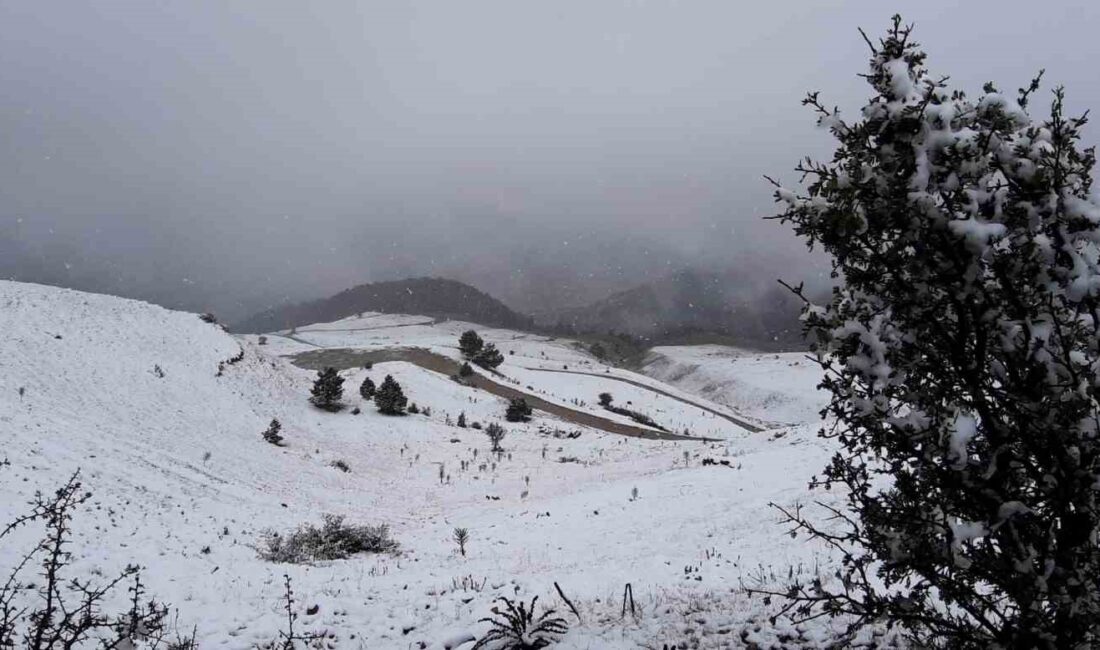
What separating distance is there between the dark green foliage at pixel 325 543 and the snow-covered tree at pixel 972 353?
37.4 feet

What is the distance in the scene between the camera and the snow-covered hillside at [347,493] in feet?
27.2

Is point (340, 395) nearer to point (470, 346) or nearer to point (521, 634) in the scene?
point (470, 346)

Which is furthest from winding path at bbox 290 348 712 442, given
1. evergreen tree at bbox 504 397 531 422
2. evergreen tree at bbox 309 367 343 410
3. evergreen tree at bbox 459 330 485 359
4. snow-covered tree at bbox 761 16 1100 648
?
snow-covered tree at bbox 761 16 1100 648

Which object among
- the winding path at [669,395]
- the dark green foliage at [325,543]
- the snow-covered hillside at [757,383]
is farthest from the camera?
the snow-covered hillside at [757,383]

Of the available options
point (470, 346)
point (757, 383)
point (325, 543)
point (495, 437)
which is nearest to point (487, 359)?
point (470, 346)

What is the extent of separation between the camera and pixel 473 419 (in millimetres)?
36062

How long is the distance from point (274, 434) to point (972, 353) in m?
25.3

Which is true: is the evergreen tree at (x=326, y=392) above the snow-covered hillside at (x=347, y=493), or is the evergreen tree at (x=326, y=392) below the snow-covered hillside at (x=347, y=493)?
above

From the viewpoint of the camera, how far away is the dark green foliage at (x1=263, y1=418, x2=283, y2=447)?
939 inches

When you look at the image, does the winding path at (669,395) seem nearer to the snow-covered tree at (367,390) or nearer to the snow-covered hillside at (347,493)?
the snow-covered hillside at (347,493)

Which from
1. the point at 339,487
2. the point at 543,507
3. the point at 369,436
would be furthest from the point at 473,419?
the point at 543,507

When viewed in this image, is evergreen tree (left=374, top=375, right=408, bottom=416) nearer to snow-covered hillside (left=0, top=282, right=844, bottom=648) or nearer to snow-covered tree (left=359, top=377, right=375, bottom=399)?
snow-covered hillside (left=0, top=282, right=844, bottom=648)

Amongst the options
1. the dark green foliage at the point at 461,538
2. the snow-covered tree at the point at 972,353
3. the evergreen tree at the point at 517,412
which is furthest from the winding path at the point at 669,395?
the snow-covered tree at the point at 972,353

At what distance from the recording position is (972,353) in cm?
347
